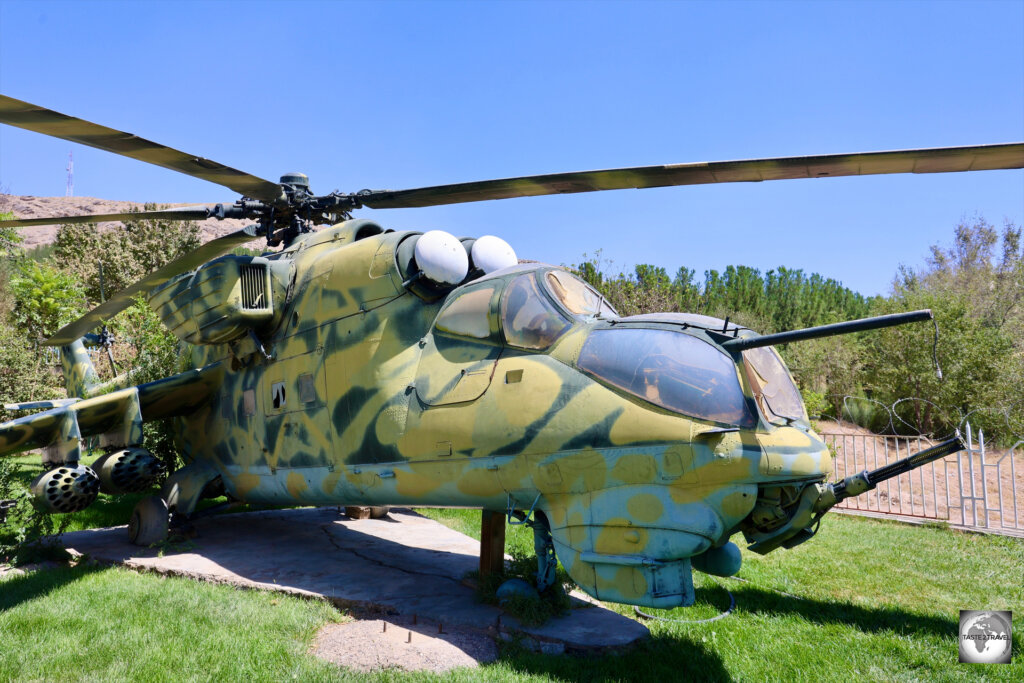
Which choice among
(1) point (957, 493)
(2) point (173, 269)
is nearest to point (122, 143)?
(2) point (173, 269)

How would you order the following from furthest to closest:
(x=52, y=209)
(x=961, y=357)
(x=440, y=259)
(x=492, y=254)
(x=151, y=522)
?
1. (x=52, y=209)
2. (x=961, y=357)
3. (x=151, y=522)
4. (x=492, y=254)
5. (x=440, y=259)

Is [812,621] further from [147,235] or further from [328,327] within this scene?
[147,235]

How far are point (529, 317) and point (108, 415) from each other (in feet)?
19.6

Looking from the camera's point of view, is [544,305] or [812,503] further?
[544,305]

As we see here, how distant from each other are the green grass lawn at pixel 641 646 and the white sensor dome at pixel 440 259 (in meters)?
3.24

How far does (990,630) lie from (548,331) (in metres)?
4.71

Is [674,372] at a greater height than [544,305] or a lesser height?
lesser

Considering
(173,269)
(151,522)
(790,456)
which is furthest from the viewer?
(173,269)

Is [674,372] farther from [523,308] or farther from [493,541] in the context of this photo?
[493,541]

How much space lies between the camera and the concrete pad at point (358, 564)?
5672mm

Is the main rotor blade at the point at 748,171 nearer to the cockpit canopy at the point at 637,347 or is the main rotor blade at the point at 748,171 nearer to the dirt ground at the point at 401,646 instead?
the cockpit canopy at the point at 637,347

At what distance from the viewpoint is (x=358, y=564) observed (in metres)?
7.69

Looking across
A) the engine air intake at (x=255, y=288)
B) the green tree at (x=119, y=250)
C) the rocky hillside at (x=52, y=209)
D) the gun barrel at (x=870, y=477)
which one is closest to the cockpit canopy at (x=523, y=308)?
the gun barrel at (x=870, y=477)

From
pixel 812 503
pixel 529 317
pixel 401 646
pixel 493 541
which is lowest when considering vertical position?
pixel 401 646
